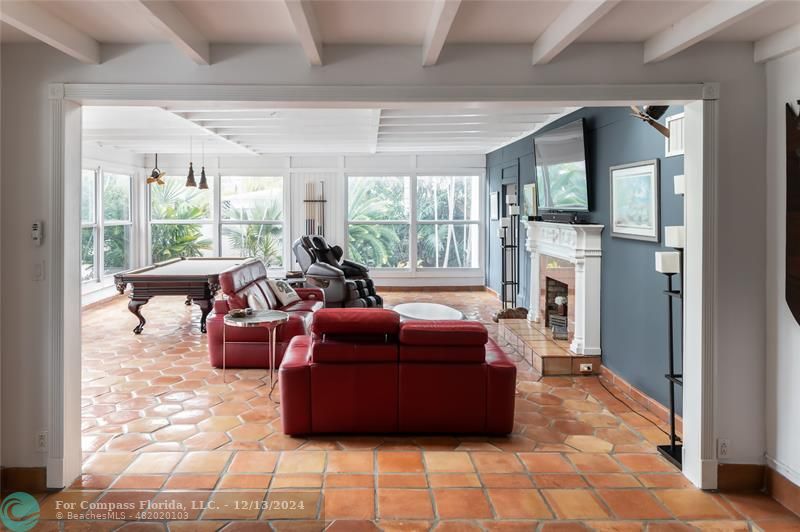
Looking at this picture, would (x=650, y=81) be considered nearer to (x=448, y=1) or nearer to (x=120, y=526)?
(x=448, y=1)

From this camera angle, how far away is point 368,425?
375 centimetres

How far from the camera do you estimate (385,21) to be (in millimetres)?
2748

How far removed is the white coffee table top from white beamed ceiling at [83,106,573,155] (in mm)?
2272

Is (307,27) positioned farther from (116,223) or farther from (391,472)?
(116,223)

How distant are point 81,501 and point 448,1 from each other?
3.11m

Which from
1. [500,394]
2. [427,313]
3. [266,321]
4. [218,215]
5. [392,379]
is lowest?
[500,394]

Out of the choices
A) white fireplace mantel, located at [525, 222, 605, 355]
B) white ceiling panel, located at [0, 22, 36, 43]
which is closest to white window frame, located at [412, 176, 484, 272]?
white fireplace mantel, located at [525, 222, 605, 355]

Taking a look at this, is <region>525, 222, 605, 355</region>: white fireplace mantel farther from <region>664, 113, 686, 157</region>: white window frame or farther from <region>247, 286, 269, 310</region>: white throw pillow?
<region>247, 286, 269, 310</region>: white throw pillow

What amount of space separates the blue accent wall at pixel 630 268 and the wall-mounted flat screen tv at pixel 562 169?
0.38ft

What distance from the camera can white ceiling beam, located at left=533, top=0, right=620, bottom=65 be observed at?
2369mm

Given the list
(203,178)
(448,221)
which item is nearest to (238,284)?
(203,178)

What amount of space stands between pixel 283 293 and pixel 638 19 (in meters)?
4.81

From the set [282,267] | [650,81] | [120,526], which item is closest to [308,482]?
[120,526]

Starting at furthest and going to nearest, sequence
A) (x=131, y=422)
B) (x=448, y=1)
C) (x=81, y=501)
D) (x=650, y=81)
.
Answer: (x=131, y=422), (x=650, y=81), (x=81, y=501), (x=448, y=1)
